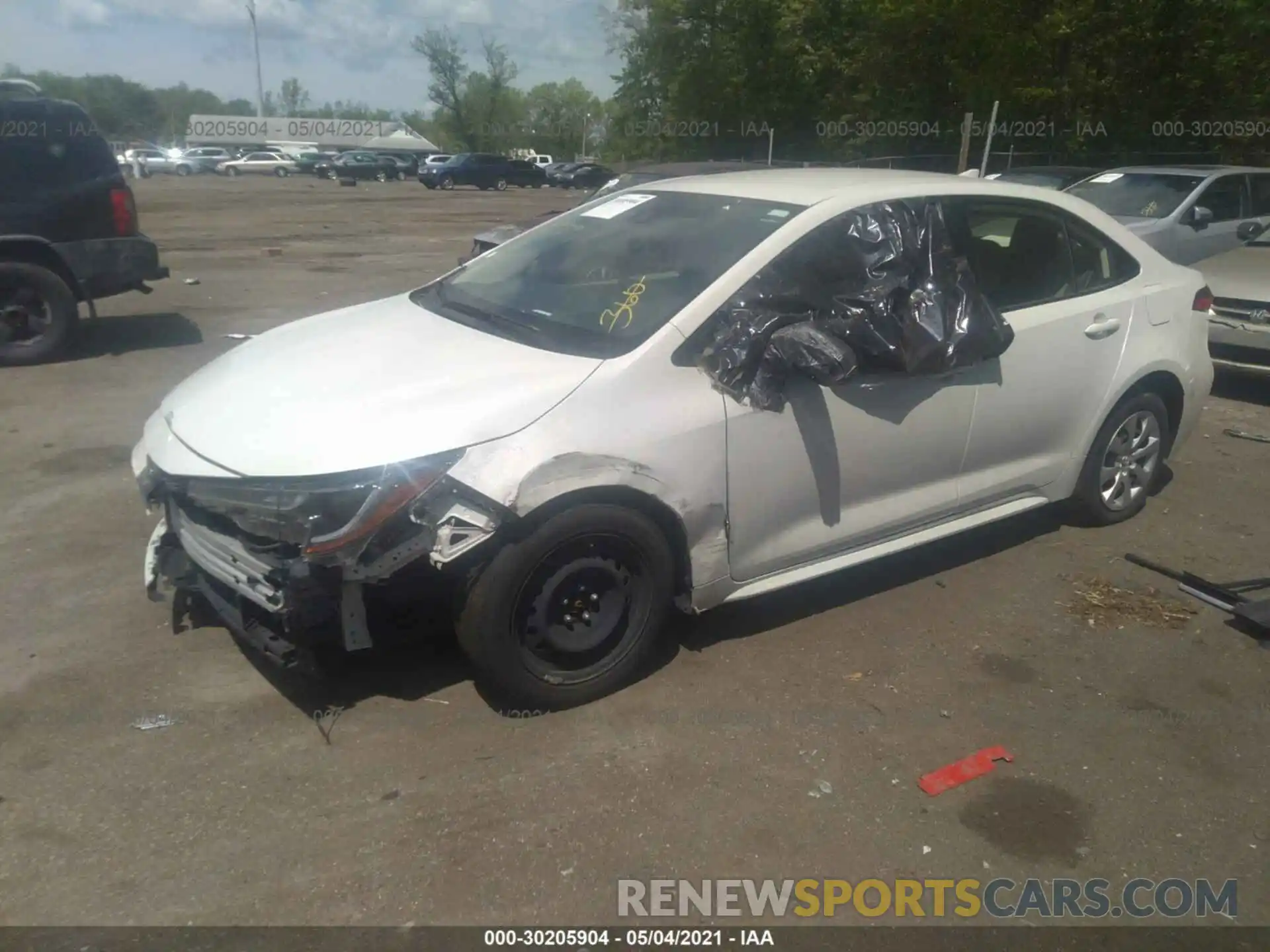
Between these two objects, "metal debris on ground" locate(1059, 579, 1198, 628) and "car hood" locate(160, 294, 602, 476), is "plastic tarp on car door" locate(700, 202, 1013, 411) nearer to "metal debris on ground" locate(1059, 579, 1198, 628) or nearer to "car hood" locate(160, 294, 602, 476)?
"car hood" locate(160, 294, 602, 476)

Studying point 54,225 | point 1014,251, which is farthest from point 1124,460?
point 54,225

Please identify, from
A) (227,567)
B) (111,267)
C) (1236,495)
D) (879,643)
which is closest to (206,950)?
(227,567)

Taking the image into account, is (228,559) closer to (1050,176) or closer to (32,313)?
(32,313)

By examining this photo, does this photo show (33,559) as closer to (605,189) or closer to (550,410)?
(550,410)

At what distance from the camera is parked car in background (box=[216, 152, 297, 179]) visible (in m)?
55.3

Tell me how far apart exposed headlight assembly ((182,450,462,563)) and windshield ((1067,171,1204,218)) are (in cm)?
1024

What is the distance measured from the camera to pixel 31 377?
317 inches

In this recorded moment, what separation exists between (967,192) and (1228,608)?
6.96ft

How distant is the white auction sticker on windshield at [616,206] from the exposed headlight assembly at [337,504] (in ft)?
5.97

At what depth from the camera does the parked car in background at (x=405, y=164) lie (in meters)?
Answer: 50.2

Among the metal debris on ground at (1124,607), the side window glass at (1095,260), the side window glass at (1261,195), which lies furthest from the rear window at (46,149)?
the side window glass at (1261,195)

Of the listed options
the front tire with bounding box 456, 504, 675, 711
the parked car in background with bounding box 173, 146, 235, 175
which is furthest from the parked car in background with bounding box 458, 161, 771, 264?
the parked car in background with bounding box 173, 146, 235, 175

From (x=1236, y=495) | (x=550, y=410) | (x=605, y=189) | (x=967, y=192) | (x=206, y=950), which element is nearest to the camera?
(x=206, y=950)

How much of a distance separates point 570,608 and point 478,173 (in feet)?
146
